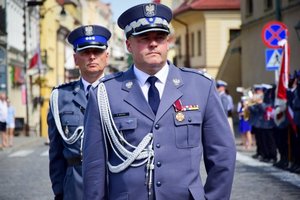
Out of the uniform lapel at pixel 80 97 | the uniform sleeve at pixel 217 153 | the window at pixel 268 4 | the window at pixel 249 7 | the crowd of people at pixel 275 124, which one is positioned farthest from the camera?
the window at pixel 249 7

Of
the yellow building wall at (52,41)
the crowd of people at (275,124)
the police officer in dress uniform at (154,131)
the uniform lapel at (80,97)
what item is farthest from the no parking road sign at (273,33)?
the yellow building wall at (52,41)

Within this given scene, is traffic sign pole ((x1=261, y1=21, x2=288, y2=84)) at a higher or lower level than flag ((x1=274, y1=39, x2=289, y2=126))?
higher

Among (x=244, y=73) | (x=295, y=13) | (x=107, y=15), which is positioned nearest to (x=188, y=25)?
(x=244, y=73)

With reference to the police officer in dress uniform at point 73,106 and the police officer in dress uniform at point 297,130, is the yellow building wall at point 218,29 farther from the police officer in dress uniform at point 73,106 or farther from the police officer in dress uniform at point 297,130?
the police officer in dress uniform at point 73,106

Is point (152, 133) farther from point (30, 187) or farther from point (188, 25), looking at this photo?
point (188, 25)

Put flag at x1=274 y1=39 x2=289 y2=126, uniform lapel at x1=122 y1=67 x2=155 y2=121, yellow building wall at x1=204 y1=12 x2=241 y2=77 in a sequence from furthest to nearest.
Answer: yellow building wall at x1=204 y1=12 x2=241 y2=77, flag at x1=274 y1=39 x2=289 y2=126, uniform lapel at x1=122 y1=67 x2=155 y2=121

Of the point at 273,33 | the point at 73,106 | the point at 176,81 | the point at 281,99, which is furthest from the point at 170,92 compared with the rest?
the point at 273,33

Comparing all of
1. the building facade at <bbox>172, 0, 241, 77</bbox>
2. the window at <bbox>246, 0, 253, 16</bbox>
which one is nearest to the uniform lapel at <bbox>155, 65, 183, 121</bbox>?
the window at <bbox>246, 0, 253, 16</bbox>

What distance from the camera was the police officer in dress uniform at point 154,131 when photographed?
14.1ft

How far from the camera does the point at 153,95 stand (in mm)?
4438

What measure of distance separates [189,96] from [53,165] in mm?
1927

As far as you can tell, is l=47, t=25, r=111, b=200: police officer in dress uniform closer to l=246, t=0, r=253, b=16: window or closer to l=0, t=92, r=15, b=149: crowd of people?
l=0, t=92, r=15, b=149: crowd of people

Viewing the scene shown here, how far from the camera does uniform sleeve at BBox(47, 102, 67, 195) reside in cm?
604

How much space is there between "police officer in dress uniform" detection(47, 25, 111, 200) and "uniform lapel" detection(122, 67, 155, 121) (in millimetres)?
1538
